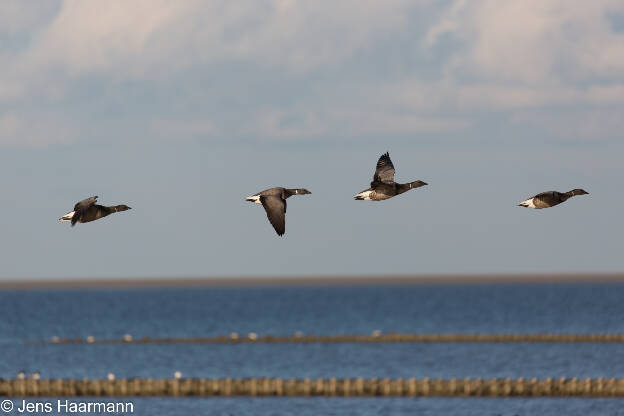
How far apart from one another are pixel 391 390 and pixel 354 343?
6732 centimetres

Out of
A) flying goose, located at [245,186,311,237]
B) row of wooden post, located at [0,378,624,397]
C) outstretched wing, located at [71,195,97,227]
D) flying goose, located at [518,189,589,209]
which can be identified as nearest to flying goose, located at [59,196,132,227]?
outstretched wing, located at [71,195,97,227]

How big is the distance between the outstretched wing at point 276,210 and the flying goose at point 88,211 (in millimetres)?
4088

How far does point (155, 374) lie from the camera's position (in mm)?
117688

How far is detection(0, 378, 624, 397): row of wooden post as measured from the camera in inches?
3593

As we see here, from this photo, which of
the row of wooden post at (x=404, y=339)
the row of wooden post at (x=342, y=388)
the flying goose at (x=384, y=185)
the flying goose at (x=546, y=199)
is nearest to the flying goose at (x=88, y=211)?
the flying goose at (x=384, y=185)

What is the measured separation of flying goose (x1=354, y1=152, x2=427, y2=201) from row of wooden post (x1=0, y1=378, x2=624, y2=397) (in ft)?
199

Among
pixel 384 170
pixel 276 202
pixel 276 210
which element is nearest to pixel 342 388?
pixel 384 170

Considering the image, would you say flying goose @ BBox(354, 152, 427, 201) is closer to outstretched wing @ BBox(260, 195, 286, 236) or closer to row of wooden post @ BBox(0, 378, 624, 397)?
outstretched wing @ BBox(260, 195, 286, 236)

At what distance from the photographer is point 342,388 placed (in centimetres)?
9144

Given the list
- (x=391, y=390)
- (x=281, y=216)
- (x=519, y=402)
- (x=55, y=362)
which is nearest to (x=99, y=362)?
(x=55, y=362)

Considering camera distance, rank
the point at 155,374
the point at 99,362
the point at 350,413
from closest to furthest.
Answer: the point at 350,413 < the point at 155,374 < the point at 99,362

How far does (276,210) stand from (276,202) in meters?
0.45

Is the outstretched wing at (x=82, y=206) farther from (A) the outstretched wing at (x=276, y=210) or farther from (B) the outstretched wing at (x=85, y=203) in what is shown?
(A) the outstretched wing at (x=276, y=210)

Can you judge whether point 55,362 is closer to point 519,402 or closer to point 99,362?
point 99,362
